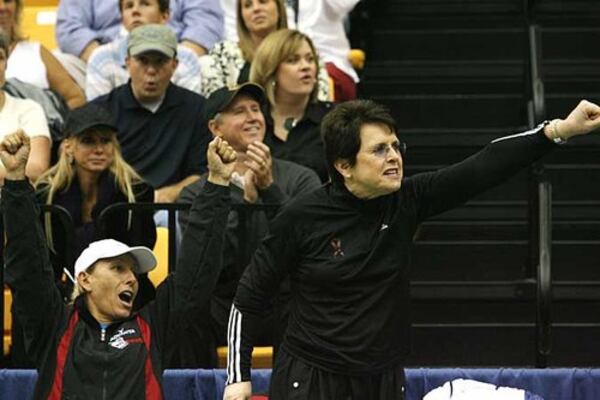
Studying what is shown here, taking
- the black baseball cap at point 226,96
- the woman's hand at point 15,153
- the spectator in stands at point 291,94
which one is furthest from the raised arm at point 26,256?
the spectator in stands at point 291,94

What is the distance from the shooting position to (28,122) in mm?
9406

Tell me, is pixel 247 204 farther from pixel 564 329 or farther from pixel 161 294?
pixel 564 329

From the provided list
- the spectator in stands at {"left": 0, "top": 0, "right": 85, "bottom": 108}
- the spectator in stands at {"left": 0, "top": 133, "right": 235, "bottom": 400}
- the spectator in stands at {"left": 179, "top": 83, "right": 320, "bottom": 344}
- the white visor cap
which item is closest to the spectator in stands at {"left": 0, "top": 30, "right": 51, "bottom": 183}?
the spectator in stands at {"left": 0, "top": 0, "right": 85, "bottom": 108}

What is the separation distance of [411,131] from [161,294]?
3.64 meters

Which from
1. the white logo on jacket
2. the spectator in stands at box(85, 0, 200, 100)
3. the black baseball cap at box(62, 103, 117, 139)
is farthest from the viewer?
the spectator in stands at box(85, 0, 200, 100)

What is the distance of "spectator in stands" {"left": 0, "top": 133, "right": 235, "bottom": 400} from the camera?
7.15 metres

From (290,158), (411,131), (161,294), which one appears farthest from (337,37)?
(161,294)

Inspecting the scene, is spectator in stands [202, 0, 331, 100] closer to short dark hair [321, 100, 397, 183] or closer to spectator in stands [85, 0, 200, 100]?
spectator in stands [85, 0, 200, 100]

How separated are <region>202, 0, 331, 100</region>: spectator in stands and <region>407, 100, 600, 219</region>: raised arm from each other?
3134mm

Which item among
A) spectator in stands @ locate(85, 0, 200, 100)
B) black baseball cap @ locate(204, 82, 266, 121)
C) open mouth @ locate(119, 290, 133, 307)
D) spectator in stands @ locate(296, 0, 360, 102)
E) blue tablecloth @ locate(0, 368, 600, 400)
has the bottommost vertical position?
blue tablecloth @ locate(0, 368, 600, 400)

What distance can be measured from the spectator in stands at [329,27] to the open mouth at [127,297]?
3.46 meters

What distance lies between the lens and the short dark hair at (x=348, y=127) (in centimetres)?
680

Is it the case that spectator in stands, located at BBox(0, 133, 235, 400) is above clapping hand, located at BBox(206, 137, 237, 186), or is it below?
below

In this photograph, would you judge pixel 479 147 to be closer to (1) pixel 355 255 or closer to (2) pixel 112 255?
(2) pixel 112 255
